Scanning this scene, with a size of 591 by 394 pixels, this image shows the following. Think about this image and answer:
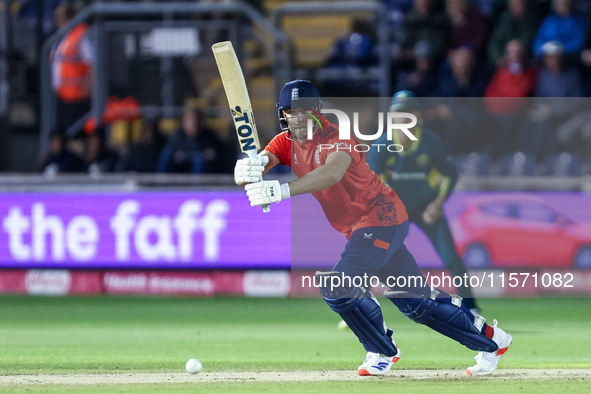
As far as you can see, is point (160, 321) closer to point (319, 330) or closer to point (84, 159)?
point (319, 330)

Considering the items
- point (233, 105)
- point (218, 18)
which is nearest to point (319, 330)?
point (233, 105)

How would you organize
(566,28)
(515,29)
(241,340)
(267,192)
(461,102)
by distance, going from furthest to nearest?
(515,29) < (566,28) < (461,102) < (241,340) < (267,192)

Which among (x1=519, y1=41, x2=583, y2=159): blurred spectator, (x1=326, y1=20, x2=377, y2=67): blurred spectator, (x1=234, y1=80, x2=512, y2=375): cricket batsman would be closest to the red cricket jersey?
(x1=234, y1=80, x2=512, y2=375): cricket batsman

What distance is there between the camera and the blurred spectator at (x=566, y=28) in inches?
464

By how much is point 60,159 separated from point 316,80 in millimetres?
3544

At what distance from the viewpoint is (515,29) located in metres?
12.1

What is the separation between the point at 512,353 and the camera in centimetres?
716

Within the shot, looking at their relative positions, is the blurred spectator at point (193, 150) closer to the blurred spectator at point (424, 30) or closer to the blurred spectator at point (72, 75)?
the blurred spectator at point (72, 75)

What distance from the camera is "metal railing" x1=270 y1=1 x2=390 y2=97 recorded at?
11625 millimetres

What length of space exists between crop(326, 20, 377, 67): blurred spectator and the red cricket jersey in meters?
6.21

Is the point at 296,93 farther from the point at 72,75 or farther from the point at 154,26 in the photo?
the point at 72,75

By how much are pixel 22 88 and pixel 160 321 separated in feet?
19.7

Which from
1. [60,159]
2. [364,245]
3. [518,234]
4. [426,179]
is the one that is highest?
[364,245]

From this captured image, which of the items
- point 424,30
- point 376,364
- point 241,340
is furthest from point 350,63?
point 376,364
